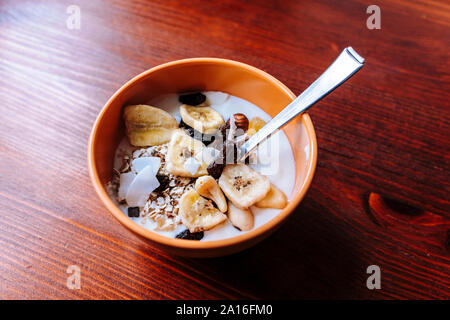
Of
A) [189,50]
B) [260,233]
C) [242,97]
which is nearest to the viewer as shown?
[260,233]

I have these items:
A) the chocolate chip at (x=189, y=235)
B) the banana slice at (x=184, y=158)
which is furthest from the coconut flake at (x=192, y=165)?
the chocolate chip at (x=189, y=235)

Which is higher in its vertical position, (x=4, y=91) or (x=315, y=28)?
(x=315, y=28)

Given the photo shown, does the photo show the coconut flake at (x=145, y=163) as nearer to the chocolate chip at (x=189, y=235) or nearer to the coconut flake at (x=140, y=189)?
the coconut flake at (x=140, y=189)

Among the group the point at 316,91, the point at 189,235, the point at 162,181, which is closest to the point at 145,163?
the point at 162,181

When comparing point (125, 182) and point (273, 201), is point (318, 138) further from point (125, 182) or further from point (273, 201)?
point (125, 182)

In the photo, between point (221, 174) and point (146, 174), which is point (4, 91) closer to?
point (146, 174)
